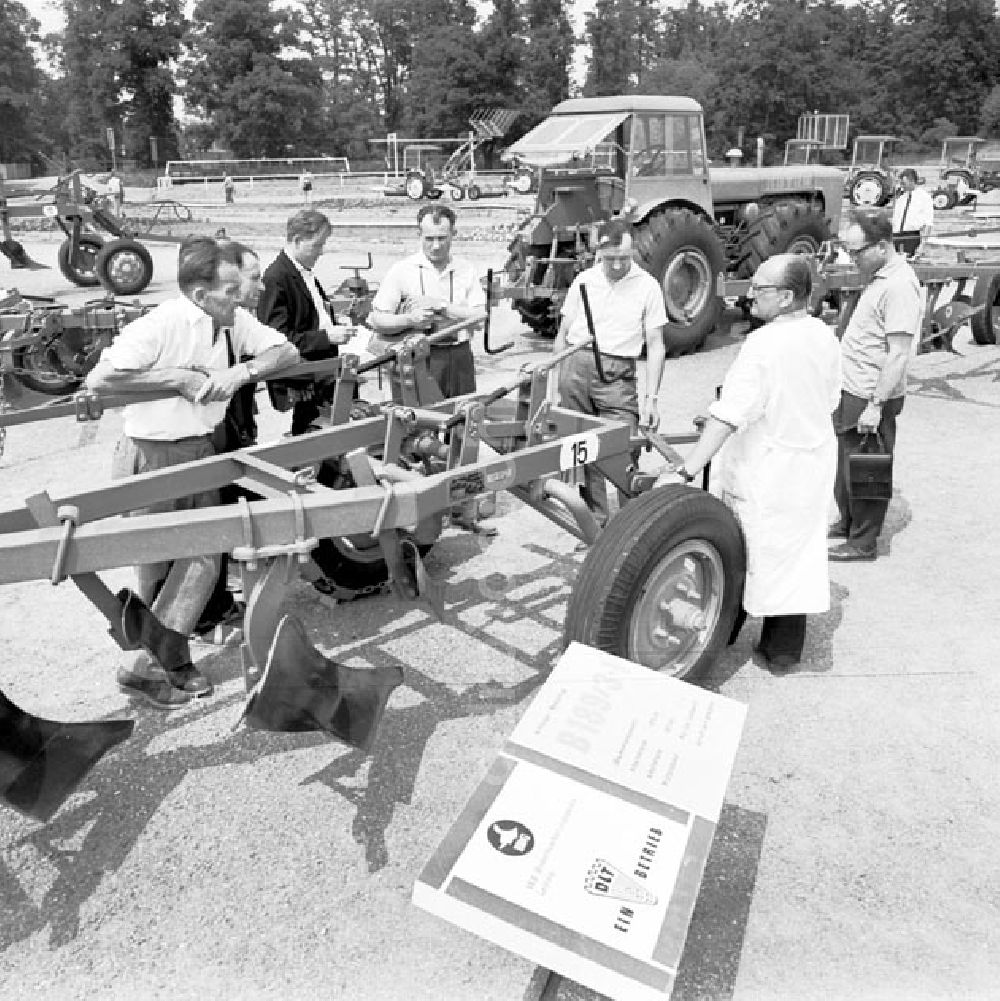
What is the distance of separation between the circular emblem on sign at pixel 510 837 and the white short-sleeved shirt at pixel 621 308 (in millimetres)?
2712

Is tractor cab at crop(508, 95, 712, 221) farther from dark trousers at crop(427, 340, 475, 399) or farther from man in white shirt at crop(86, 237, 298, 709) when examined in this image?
man in white shirt at crop(86, 237, 298, 709)

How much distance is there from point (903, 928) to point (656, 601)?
1.17 meters

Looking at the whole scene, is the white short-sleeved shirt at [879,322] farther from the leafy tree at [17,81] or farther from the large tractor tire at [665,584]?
the leafy tree at [17,81]

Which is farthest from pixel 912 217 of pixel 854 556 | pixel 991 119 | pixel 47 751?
pixel 991 119

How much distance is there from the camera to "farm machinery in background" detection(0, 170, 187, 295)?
42.2 feet

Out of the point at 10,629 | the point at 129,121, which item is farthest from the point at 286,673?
the point at 129,121

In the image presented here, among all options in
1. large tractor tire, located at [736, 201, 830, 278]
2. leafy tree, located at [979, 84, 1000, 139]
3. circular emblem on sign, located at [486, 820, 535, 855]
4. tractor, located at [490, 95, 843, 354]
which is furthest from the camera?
leafy tree, located at [979, 84, 1000, 139]

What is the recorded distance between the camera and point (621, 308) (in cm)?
437

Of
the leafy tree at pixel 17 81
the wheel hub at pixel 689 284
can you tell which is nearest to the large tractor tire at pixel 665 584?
the wheel hub at pixel 689 284

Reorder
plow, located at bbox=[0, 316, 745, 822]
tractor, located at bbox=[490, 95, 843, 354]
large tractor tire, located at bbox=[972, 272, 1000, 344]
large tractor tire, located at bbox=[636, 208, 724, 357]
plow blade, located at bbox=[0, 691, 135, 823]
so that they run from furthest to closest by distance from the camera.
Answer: tractor, located at bbox=[490, 95, 843, 354], large tractor tire, located at bbox=[636, 208, 724, 357], large tractor tire, located at bbox=[972, 272, 1000, 344], plow blade, located at bbox=[0, 691, 135, 823], plow, located at bbox=[0, 316, 745, 822]

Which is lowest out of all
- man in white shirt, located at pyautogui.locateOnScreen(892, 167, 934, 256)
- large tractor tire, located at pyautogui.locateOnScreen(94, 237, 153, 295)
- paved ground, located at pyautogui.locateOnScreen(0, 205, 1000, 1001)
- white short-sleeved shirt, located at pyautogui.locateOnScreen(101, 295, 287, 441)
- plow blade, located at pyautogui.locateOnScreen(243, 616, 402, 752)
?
paved ground, located at pyautogui.locateOnScreen(0, 205, 1000, 1001)

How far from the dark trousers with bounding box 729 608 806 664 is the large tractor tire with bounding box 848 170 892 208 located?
22.6 m

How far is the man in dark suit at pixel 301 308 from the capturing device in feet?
13.8

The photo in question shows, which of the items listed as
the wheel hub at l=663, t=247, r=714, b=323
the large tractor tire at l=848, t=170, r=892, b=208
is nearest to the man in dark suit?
the wheel hub at l=663, t=247, r=714, b=323
